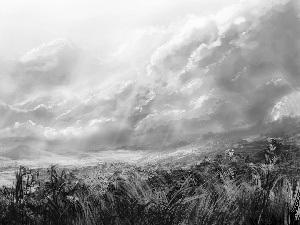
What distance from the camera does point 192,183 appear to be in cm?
449

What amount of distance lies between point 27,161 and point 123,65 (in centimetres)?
714

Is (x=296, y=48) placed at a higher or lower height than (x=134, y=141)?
higher

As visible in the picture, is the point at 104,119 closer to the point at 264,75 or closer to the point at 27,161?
the point at 27,161

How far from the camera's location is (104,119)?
862 inches

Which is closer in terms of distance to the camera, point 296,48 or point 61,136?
point 296,48

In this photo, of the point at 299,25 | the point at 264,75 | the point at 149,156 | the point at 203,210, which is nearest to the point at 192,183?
the point at 203,210

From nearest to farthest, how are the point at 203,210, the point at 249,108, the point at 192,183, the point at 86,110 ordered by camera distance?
the point at 203,210, the point at 192,183, the point at 249,108, the point at 86,110

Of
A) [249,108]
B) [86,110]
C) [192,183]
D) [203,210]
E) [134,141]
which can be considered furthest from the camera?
[86,110]

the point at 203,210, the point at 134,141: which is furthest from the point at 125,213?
the point at 134,141

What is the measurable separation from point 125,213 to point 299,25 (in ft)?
65.3

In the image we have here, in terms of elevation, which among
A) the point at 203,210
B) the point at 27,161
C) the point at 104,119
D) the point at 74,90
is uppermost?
the point at 74,90

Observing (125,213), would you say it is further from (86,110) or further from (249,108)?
(86,110)

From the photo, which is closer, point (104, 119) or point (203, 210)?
point (203, 210)

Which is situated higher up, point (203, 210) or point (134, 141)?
point (134, 141)
